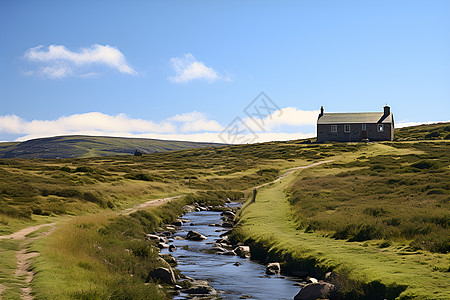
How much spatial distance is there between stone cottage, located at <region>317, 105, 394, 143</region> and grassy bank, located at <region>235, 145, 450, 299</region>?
102 metres

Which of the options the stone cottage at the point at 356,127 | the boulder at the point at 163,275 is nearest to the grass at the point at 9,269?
the boulder at the point at 163,275

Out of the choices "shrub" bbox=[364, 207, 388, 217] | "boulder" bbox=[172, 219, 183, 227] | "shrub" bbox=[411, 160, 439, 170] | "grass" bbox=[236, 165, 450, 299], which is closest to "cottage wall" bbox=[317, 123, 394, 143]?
"shrub" bbox=[411, 160, 439, 170]

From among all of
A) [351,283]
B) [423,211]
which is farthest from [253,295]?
[423,211]

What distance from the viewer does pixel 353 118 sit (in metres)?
136

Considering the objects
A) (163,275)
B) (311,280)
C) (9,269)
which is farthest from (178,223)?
(9,269)

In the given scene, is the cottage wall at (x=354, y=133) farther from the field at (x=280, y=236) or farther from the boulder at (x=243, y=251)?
the boulder at (x=243, y=251)

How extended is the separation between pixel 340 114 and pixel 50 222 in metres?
121

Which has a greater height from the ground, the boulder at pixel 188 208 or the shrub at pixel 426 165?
the shrub at pixel 426 165

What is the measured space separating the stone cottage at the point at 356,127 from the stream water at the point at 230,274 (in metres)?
109

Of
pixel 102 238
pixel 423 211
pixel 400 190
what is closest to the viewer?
pixel 102 238

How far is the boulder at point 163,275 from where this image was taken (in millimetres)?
20859

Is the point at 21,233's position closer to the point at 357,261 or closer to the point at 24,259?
the point at 24,259

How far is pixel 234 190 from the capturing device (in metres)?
73.6

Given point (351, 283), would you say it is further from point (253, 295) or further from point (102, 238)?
point (102, 238)
